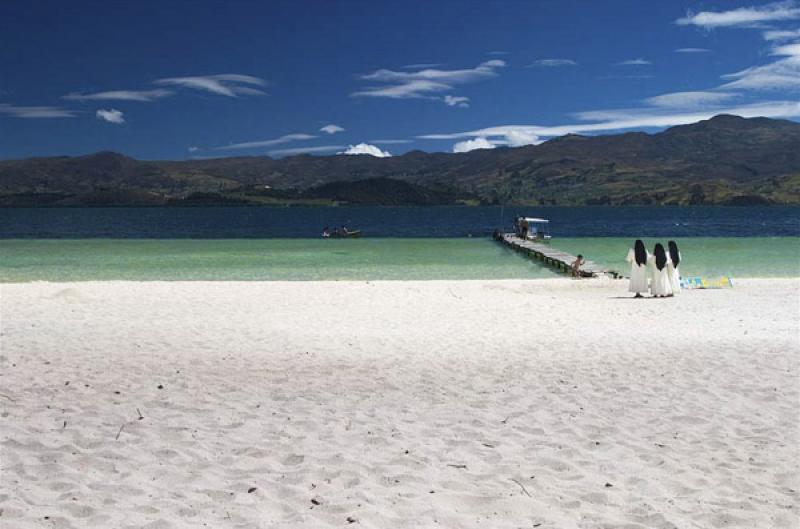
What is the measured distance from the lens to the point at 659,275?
72.2 feet

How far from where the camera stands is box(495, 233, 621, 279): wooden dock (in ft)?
106

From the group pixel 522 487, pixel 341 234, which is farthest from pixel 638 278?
pixel 341 234

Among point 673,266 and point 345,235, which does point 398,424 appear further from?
point 345,235

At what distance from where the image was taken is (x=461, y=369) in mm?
11062

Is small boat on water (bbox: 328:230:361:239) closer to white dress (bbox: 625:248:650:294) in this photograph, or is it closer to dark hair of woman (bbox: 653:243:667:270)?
white dress (bbox: 625:248:650:294)

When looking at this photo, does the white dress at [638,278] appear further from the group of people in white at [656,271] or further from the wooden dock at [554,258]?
the wooden dock at [554,258]

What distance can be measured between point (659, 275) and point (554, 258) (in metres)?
19.4

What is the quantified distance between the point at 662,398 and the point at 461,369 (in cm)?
290

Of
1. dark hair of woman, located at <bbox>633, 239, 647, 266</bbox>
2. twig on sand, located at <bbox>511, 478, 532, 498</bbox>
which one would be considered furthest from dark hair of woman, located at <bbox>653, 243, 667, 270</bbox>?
twig on sand, located at <bbox>511, 478, 532, 498</bbox>

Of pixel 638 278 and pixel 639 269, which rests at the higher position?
pixel 639 269

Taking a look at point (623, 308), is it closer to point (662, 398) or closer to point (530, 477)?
point (662, 398)

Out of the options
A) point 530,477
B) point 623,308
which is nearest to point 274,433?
point 530,477

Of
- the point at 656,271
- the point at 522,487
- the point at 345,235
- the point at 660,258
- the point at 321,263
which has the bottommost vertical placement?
the point at 321,263

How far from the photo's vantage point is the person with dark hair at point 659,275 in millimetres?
21828
